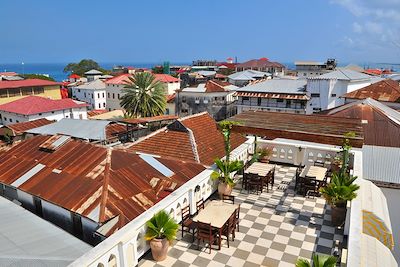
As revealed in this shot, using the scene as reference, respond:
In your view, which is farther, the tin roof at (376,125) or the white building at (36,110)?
the white building at (36,110)

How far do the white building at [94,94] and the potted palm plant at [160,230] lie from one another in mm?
80308

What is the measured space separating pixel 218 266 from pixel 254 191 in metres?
4.52

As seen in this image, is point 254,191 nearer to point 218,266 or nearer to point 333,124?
point 218,266

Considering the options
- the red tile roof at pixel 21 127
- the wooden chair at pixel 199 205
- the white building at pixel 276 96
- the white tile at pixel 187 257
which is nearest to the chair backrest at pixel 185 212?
the wooden chair at pixel 199 205

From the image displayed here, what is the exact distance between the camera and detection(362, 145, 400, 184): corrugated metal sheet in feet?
51.1

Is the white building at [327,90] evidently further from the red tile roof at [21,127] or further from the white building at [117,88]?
the red tile roof at [21,127]

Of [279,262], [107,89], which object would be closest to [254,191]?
[279,262]

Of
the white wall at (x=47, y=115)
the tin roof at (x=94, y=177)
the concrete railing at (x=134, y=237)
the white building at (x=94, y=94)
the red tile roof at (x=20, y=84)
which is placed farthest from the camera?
the white building at (x=94, y=94)

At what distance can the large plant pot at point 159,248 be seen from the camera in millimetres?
6996

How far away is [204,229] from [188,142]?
28.9 ft

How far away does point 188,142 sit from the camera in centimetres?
1616

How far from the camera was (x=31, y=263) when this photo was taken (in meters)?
6.58

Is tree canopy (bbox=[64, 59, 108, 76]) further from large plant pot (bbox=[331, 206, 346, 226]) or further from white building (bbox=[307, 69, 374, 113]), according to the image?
large plant pot (bbox=[331, 206, 346, 226])

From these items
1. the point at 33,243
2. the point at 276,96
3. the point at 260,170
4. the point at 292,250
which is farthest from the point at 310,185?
the point at 276,96
